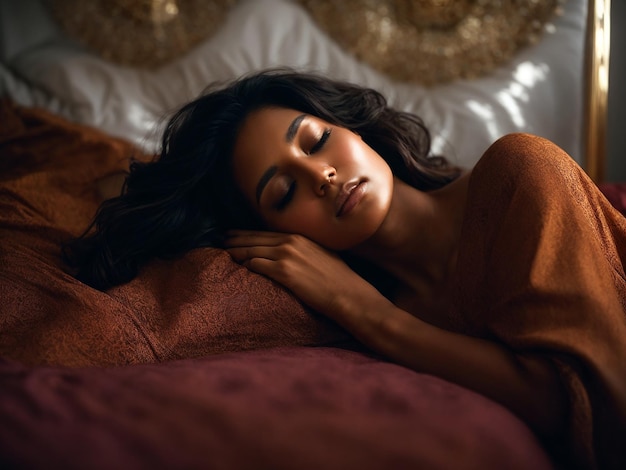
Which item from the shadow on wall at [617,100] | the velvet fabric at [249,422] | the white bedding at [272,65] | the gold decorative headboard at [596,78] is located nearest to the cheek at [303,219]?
the velvet fabric at [249,422]

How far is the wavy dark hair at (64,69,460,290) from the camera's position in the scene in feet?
4.29

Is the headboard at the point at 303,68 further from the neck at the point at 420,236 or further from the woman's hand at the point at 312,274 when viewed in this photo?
the woman's hand at the point at 312,274

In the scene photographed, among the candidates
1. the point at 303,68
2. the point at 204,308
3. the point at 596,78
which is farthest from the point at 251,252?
the point at 596,78

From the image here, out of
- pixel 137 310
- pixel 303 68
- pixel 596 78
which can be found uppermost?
pixel 596 78

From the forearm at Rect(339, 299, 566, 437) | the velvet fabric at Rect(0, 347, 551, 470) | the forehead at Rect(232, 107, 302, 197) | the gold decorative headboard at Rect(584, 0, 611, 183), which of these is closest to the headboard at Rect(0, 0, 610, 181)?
the gold decorative headboard at Rect(584, 0, 611, 183)

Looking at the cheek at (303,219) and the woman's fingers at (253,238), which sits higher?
the cheek at (303,219)

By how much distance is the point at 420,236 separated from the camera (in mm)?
1362

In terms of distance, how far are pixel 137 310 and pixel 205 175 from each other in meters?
0.41

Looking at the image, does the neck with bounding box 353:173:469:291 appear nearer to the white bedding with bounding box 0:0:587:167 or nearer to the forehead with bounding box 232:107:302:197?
the forehead with bounding box 232:107:302:197

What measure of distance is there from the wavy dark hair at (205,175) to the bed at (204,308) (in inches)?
2.9

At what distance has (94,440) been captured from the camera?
68cm

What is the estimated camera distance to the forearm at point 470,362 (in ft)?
2.88

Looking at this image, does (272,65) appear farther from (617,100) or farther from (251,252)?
(617,100)

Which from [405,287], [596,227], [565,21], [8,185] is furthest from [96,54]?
[596,227]
